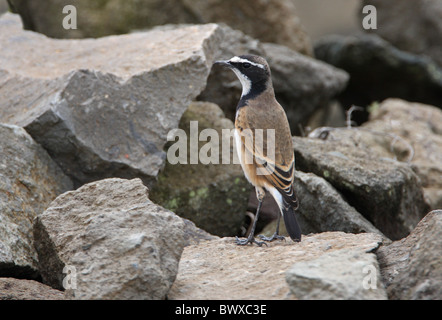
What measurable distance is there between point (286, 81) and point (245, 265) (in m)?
6.73

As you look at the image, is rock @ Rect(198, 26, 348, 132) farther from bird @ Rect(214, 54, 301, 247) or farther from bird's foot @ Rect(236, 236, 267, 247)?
bird's foot @ Rect(236, 236, 267, 247)

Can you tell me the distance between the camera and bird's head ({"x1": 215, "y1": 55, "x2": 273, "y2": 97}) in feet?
24.5

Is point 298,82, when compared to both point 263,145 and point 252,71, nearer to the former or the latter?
point 252,71

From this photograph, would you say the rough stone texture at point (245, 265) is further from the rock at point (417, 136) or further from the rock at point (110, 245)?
the rock at point (417, 136)

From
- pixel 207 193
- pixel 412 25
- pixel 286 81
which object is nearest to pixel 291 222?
pixel 207 193

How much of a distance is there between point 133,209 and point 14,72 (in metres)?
4.11

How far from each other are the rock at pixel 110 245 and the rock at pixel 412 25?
12321mm

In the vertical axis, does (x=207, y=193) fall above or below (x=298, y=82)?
below

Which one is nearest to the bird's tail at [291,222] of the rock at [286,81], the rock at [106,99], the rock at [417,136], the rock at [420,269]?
the rock at [420,269]

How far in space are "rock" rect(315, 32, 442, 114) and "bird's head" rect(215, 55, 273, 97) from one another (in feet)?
23.7

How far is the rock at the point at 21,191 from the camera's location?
6.18 m

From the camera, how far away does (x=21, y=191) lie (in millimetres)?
6906

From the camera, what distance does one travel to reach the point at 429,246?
4840 mm
